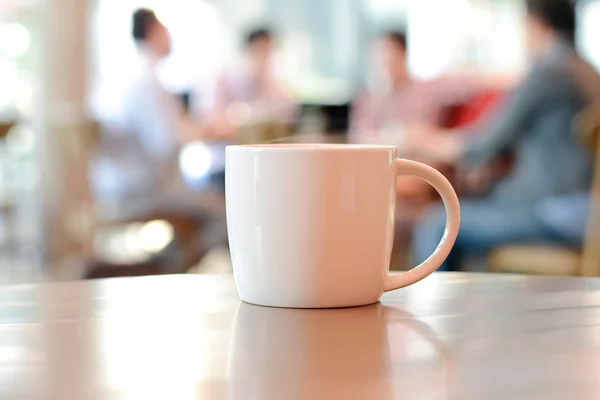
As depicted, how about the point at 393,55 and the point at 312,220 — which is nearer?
the point at 312,220

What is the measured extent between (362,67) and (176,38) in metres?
1.22

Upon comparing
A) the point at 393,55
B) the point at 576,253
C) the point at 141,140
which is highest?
the point at 393,55

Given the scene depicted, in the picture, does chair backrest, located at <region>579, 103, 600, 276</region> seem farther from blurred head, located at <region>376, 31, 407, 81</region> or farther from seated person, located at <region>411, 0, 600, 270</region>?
blurred head, located at <region>376, 31, 407, 81</region>

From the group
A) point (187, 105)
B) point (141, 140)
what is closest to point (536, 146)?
point (141, 140)

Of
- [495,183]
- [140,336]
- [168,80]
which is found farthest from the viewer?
[168,80]

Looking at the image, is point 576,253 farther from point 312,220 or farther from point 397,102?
point 397,102

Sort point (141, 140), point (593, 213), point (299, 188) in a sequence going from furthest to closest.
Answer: point (141, 140) → point (593, 213) → point (299, 188)

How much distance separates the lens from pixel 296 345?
0.40 m

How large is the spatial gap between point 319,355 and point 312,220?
132 mm

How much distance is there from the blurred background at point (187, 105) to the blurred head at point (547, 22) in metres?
0.11

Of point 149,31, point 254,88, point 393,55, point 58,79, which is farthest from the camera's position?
point 254,88

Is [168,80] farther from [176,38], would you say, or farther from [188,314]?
[188,314]

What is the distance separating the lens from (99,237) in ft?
9.37

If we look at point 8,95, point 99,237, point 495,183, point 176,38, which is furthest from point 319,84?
point 495,183
